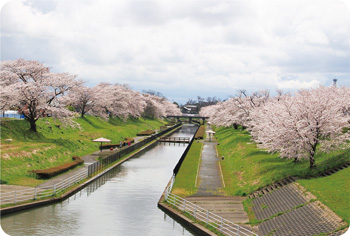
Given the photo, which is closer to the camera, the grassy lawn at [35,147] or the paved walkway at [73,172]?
the paved walkway at [73,172]

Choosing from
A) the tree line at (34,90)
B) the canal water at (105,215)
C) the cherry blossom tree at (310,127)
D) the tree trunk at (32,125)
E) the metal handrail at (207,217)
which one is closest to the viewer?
the metal handrail at (207,217)

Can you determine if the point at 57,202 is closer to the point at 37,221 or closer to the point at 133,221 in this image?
the point at 37,221

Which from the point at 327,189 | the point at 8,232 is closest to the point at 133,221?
the point at 8,232

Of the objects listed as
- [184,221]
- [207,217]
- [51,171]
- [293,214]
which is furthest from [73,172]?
[293,214]

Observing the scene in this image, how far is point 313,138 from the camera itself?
28.7m

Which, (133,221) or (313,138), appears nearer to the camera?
(133,221)

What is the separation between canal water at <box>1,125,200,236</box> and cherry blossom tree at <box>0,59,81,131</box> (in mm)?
15850

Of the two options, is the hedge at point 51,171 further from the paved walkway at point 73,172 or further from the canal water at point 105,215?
the canal water at point 105,215

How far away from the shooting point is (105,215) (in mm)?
24766

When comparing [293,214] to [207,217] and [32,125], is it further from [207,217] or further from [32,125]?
[32,125]

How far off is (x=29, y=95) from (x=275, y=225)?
35777mm

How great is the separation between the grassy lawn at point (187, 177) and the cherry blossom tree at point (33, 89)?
18351mm

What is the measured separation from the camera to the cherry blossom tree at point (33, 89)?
43.1 meters

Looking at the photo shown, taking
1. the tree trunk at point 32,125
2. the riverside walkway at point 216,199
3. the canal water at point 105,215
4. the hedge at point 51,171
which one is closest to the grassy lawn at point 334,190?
the riverside walkway at point 216,199
